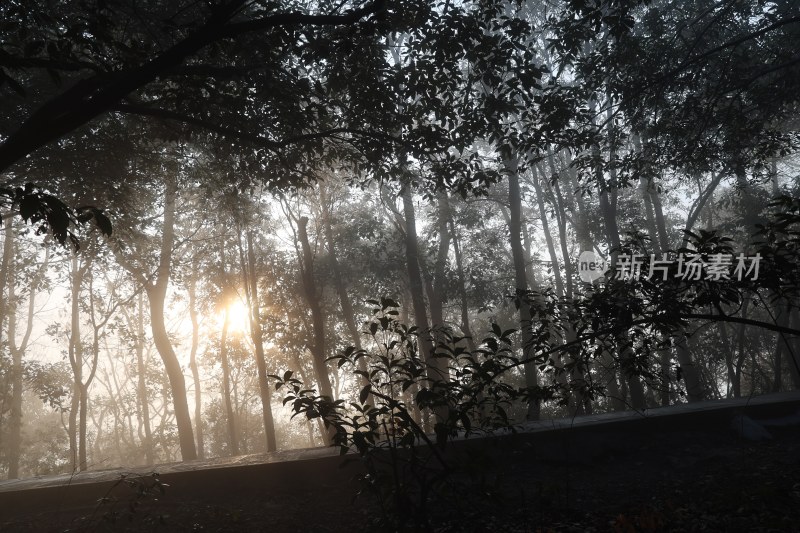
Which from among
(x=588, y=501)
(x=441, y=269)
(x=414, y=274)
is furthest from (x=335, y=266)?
(x=588, y=501)

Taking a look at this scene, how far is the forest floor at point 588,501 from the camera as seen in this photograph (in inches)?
162

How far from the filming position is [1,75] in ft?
8.19

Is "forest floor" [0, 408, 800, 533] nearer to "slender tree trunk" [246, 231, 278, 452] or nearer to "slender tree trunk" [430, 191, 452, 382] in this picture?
"slender tree trunk" [246, 231, 278, 452]

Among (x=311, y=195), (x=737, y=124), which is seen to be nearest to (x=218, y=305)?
(x=311, y=195)

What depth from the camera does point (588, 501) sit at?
191 inches

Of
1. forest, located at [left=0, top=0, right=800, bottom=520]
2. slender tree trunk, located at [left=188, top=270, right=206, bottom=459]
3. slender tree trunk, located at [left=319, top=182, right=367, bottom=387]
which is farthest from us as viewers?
slender tree trunk, located at [left=188, top=270, right=206, bottom=459]

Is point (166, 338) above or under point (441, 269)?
under

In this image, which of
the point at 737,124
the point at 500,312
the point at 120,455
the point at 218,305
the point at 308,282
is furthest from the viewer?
the point at 120,455

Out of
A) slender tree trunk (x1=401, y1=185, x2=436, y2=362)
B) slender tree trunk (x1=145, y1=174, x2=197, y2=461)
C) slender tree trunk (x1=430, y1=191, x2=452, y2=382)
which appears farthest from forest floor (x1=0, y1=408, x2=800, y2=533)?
slender tree trunk (x1=145, y1=174, x2=197, y2=461)

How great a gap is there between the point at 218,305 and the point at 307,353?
411 cm

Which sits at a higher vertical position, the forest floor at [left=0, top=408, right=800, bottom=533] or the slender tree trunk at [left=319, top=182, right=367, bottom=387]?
the slender tree trunk at [left=319, top=182, right=367, bottom=387]

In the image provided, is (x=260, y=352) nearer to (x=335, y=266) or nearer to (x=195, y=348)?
(x=335, y=266)

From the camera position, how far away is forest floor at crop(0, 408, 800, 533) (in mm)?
4105

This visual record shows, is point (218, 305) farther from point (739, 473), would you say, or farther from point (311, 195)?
point (739, 473)
